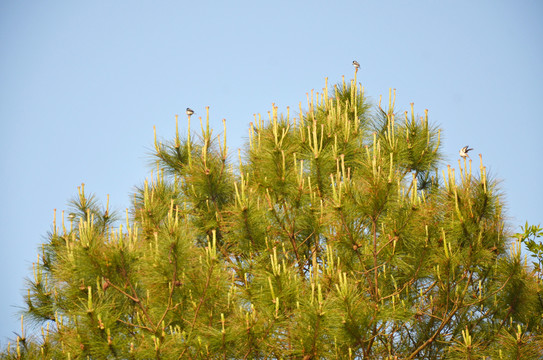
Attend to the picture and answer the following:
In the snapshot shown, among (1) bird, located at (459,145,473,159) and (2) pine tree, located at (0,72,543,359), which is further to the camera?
(1) bird, located at (459,145,473,159)

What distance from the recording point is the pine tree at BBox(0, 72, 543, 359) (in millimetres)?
5000

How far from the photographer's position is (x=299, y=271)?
6.39 meters

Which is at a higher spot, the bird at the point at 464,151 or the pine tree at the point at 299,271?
the bird at the point at 464,151

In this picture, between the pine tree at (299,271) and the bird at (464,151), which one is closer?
the pine tree at (299,271)

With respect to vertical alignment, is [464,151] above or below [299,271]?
above

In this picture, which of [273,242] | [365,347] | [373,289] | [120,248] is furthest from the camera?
[273,242]

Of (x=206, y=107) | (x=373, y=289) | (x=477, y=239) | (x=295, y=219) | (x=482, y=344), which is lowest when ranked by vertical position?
(x=482, y=344)

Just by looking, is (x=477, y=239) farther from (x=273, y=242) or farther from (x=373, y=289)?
(x=273, y=242)

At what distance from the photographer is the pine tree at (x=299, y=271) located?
16.4 ft

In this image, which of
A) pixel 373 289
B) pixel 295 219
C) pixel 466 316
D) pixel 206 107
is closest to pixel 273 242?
pixel 295 219

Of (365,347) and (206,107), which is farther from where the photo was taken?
(206,107)

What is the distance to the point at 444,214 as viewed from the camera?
612 centimetres

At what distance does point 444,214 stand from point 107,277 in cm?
331

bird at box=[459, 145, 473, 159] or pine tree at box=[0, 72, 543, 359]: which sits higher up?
bird at box=[459, 145, 473, 159]
